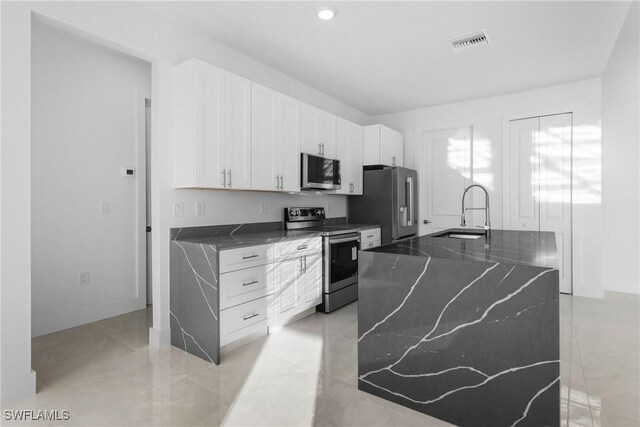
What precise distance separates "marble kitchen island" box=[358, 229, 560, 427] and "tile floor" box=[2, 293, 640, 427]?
0.63 feet

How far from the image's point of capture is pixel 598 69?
3758mm

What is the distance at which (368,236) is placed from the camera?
4.13 meters

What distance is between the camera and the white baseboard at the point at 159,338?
268 centimetres

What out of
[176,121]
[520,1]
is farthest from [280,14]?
[520,1]

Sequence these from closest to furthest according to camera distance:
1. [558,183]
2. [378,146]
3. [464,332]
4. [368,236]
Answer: [464,332] < [368,236] < [558,183] < [378,146]

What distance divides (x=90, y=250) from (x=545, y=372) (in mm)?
3589

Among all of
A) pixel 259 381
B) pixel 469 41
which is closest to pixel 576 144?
pixel 469 41

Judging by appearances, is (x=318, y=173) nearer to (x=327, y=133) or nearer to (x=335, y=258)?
(x=327, y=133)

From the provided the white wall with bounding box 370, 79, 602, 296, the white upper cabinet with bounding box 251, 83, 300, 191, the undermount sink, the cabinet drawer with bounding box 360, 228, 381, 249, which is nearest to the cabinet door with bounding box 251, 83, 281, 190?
the white upper cabinet with bounding box 251, 83, 300, 191

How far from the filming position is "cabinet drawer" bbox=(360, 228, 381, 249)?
3986 mm

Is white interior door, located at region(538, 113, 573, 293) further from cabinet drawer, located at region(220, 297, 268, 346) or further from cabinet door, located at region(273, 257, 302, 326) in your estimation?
cabinet drawer, located at region(220, 297, 268, 346)

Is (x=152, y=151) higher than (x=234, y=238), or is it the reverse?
(x=152, y=151)

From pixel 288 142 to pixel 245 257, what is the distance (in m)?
1.36

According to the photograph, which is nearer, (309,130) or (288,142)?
(288,142)
